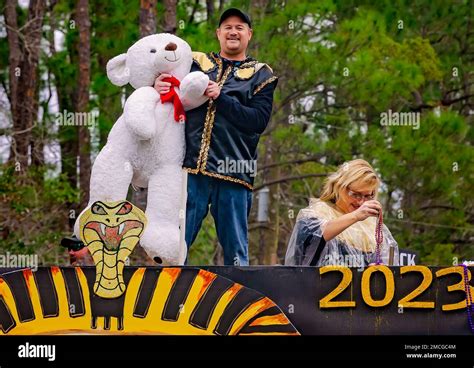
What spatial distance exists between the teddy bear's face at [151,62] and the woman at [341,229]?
3.16 feet

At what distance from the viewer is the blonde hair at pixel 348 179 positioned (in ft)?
19.9

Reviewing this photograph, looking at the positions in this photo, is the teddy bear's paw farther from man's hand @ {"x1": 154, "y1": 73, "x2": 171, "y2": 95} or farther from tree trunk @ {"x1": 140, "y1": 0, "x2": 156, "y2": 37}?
tree trunk @ {"x1": 140, "y1": 0, "x2": 156, "y2": 37}

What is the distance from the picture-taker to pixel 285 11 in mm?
15594

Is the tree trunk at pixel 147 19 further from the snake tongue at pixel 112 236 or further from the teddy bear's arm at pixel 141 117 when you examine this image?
the snake tongue at pixel 112 236

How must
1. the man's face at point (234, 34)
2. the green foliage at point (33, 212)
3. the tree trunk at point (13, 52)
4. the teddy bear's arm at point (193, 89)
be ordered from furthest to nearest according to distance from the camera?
the tree trunk at point (13, 52) → the green foliage at point (33, 212) → the man's face at point (234, 34) → the teddy bear's arm at point (193, 89)

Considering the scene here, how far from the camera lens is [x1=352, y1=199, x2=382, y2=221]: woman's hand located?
561 centimetres

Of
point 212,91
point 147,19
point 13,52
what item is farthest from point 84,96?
point 212,91

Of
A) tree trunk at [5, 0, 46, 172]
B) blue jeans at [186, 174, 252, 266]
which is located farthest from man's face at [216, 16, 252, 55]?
tree trunk at [5, 0, 46, 172]

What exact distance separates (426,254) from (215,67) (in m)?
11.5

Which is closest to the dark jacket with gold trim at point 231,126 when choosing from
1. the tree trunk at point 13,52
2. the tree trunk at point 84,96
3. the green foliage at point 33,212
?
the green foliage at point 33,212

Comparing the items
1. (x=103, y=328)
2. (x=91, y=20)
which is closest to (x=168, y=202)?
(x=103, y=328)

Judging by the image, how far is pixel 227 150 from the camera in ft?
20.9

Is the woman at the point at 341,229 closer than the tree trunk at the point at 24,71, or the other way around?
the woman at the point at 341,229
